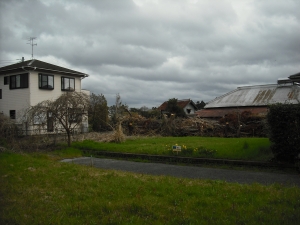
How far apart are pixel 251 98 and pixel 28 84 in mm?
21034

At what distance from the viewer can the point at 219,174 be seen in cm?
920

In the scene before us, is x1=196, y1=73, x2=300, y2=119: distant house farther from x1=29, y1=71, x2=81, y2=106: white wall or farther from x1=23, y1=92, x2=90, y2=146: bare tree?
x1=23, y1=92, x2=90, y2=146: bare tree

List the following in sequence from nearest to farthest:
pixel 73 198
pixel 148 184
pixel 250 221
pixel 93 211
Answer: pixel 250 221, pixel 93 211, pixel 73 198, pixel 148 184

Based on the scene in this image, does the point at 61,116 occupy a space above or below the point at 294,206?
above

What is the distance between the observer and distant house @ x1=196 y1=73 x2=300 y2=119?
91.7ft

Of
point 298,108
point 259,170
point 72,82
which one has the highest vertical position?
point 72,82

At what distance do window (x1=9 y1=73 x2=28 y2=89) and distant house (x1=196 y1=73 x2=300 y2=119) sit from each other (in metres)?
16.2

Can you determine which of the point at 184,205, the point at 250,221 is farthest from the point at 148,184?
the point at 250,221

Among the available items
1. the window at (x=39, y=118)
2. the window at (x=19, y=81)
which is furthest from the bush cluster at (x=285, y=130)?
the window at (x=19, y=81)

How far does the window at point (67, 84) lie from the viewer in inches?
1174

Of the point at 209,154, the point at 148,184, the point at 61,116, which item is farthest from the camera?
the point at 61,116

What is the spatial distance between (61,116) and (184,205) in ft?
40.7

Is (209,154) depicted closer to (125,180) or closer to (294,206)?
(125,180)

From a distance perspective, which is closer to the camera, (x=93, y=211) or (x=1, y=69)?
(x=93, y=211)
